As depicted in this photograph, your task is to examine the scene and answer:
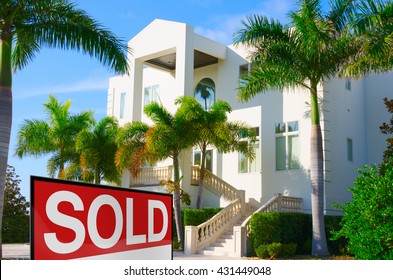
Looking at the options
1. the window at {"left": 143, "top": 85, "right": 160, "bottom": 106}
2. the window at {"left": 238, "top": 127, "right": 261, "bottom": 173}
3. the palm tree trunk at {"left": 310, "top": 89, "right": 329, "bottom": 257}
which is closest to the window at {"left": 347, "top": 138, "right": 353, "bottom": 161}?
the window at {"left": 238, "top": 127, "right": 261, "bottom": 173}

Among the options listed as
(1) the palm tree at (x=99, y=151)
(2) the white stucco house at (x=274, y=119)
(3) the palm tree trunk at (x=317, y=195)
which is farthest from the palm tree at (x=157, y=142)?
(3) the palm tree trunk at (x=317, y=195)

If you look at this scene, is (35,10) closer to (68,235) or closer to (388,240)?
(388,240)

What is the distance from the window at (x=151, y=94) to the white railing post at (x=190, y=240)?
12.2 meters

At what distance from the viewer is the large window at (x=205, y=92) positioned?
2806cm

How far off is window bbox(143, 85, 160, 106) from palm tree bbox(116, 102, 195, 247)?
8239 mm

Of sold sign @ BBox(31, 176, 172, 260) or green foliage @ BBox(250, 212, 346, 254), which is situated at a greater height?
sold sign @ BBox(31, 176, 172, 260)

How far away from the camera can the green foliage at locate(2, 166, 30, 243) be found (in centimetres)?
2955

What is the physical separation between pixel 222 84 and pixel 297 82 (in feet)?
29.0

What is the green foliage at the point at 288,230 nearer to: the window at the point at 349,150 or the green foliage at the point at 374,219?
the window at the point at 349,150

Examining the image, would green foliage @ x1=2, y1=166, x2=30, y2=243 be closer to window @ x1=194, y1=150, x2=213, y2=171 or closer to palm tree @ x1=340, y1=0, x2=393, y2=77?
window @ x1=194, y1=150, x2=213, y2=171

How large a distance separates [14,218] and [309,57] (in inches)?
807

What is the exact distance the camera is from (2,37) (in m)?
13.6

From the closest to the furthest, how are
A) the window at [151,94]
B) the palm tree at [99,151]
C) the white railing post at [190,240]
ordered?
1. the white railing post at [190,240]
2. the palm tree at [99,151]
3. the window at [151,94]

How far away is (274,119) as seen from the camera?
23938 mm
